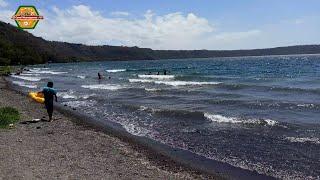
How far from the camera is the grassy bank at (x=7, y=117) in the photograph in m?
17.0

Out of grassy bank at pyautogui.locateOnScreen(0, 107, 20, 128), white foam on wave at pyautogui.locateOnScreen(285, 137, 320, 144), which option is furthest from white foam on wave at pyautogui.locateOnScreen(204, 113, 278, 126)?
grassy bank at pyautogui.locateOnScreen(0, 107, 20, 128)

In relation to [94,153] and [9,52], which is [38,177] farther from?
[9,52]

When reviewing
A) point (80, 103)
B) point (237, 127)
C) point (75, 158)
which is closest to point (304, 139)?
point (237, 127)

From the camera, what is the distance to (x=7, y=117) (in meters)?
18.1

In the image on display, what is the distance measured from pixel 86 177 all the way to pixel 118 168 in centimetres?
126

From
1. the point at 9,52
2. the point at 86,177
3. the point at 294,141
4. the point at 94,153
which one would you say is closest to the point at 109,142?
the point at 94,153

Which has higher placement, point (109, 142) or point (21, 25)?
point (21, 25)

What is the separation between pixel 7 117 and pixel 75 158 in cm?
723

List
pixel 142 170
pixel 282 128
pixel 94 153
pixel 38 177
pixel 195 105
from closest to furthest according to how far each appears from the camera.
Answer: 1. pixel 38 177
2. pixel 142 170
3. pixel 94 153
4. pixel 282 128
5. pixel 195 105

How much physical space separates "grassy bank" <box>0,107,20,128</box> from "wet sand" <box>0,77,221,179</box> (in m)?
0.60

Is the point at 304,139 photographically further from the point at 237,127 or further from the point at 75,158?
the point at 75,158

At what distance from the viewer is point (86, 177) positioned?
33.2ft

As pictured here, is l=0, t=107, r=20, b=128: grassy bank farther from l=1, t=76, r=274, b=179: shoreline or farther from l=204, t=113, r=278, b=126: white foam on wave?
l=204, t=113, r=278, b=126: white foam on wave

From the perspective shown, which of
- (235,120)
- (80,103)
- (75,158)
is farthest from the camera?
(80,103)
